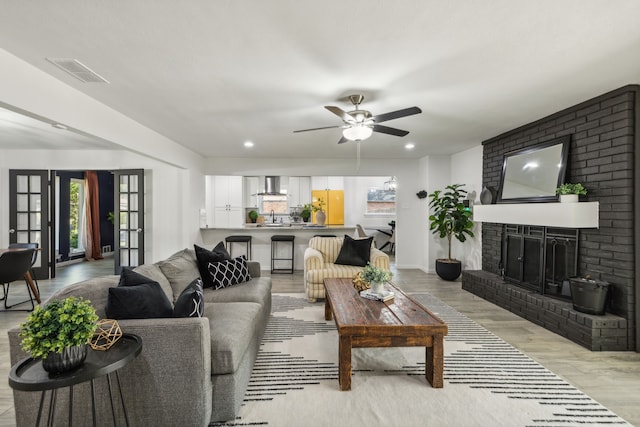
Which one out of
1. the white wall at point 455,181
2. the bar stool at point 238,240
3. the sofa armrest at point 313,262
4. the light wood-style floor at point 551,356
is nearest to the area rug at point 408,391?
the light wood-style floor at point 551,356

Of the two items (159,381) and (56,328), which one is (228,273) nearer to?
(159,381)

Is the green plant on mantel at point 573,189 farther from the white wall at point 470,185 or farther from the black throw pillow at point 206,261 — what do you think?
the black throw pillow at point 206,261

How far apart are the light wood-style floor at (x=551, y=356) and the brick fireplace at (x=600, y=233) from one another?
0.53 ft

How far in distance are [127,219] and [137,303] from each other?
15.7 ft

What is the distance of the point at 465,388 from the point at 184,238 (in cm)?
522

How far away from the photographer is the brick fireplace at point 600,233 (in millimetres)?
2977

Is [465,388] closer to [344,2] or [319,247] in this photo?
[344,2]

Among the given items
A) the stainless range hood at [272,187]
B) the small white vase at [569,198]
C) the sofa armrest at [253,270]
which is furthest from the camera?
the stainless range hood at [272,187]

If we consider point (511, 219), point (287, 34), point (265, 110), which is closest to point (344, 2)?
point (287, 34)

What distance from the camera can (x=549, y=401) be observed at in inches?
86.5

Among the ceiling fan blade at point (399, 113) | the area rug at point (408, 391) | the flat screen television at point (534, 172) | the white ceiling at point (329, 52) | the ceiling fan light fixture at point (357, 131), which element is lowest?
the area rug at point (408, 391)


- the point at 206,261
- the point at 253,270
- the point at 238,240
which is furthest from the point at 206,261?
the point at 238,240

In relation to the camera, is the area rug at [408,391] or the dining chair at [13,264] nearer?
the area rug at [408,391]

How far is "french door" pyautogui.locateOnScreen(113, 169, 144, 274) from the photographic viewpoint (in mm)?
5977
